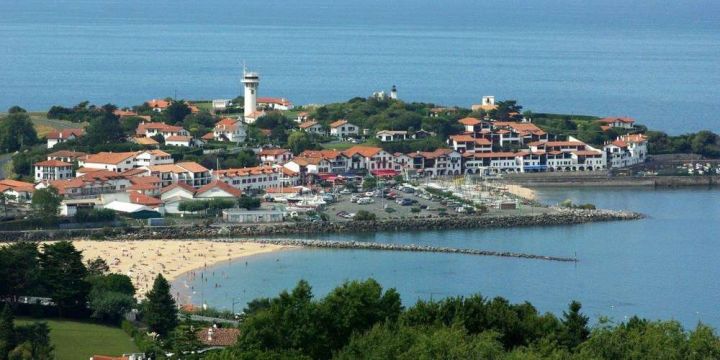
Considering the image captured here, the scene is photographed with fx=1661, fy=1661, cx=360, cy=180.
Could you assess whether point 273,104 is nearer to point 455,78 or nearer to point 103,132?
point 103,132

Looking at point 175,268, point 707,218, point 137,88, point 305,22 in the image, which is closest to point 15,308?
point 175,268

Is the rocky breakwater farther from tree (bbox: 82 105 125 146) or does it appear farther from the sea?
tree (bbox: 82 105 125 146)

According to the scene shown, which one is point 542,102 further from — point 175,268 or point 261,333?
point 261,333

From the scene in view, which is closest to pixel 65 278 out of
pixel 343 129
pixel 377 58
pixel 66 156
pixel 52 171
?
pixel 52 171

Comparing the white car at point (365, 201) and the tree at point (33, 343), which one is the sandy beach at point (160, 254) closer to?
the white car at point (365, 201)

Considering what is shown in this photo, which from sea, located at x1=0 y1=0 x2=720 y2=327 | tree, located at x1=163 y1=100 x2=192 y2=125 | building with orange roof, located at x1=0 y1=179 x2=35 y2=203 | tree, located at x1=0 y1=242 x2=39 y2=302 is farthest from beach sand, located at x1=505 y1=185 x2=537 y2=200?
tree, located at x1=0 y1=242 x2=39 y2=302
